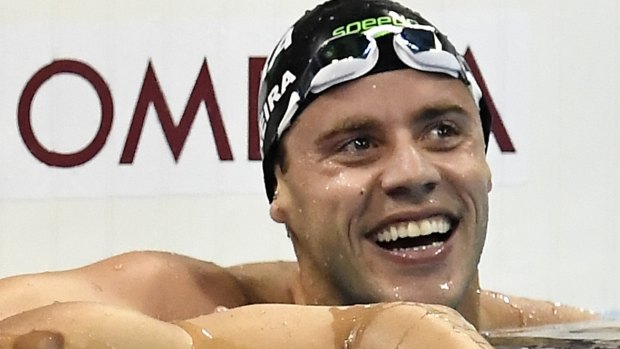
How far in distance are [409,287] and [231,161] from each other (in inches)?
53.4

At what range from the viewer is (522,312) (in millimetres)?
1835

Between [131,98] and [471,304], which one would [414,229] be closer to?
[471,304]

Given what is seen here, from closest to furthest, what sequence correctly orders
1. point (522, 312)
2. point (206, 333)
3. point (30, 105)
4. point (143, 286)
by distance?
point (206, 333)
point (143, 286)
point (522, 312)
point (30, 105)

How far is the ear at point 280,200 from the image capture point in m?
1.55

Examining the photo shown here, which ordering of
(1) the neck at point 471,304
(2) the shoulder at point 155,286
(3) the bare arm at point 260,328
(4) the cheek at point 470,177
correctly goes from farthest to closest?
(1) the neck at point 471,304, (4) the cheek at point 470,177, (2) the shoulder at point 155,286, (3) the bare arm at point 260,328

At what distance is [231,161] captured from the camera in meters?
2.76

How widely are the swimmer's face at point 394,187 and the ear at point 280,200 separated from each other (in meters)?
0.04

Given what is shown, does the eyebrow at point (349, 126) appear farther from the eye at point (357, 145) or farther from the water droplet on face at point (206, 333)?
the water droplet on face at point (206, 333)

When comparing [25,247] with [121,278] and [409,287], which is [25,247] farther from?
[409,287]

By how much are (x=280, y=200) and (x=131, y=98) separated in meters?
1.29

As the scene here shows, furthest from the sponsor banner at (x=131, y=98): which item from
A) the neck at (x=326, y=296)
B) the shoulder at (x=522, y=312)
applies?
the neck at (x=326, y=296)

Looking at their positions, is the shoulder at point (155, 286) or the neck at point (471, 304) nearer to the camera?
the shoulder at point (155, 286)

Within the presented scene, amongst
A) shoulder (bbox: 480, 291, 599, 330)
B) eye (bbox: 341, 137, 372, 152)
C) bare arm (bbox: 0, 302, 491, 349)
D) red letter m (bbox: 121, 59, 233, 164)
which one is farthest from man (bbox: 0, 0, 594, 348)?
red letter m (bbox: 121, 59, 233, 164)

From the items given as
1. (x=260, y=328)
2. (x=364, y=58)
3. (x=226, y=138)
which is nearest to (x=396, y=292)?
(x=364, y=58)
